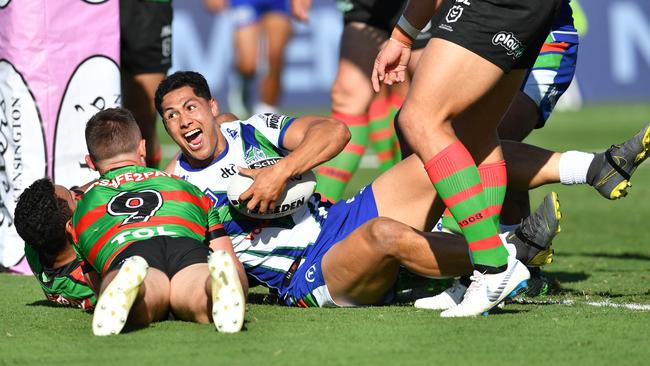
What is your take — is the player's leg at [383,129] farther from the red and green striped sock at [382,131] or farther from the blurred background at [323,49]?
the blurred background at [323,49]

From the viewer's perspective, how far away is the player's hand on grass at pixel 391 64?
4641mm

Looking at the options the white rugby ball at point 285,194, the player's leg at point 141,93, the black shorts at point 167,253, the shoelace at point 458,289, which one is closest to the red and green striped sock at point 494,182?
the shoelace at point 458,289

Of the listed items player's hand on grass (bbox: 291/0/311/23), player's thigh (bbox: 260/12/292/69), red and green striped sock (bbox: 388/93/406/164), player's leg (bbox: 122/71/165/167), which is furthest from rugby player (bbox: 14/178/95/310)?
player's thigh (bbox: 260/12/292/69)

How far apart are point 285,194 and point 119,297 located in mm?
1047

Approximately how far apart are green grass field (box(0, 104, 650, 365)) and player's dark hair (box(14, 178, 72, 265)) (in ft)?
0.90

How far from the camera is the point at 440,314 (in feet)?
14.4

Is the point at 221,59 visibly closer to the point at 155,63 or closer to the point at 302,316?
the point at 155,63

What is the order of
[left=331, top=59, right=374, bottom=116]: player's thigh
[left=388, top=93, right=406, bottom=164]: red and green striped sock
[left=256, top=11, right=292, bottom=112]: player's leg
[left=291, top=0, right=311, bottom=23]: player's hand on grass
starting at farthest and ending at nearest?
[left=256, top=11, right=292, bottom=112]: player's leg, [left=291, top=0, right=311, bottom=23]: player's hand on grass, [left=388, top=93, right=406, bottom=164]: red and green striped sock, [left=331, top=59, right=374, bottom=116]: player's thigh

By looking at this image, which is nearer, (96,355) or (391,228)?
(96,355)

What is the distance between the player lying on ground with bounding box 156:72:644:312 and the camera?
4613 mm

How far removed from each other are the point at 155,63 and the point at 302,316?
316 centimetres

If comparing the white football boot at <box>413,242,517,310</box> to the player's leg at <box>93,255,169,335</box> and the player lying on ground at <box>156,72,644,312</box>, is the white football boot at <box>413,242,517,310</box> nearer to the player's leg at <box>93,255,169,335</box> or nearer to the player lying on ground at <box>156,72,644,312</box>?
the player lying on ground at <box>156,72,644,312</box>

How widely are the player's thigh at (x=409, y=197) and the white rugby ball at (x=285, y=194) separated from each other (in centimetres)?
35

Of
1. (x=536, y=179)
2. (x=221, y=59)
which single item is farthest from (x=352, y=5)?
(x=221, y=59)
